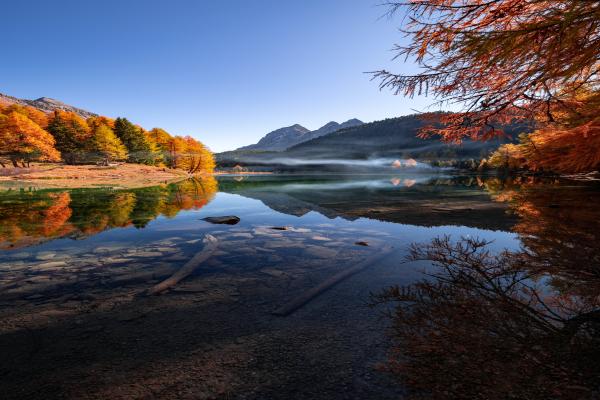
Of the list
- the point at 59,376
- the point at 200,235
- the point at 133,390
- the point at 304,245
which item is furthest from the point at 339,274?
the point at 200,235

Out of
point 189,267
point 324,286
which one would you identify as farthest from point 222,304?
point 189,267

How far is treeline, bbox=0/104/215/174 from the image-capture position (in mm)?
45531

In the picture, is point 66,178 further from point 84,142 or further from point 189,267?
point 189,267

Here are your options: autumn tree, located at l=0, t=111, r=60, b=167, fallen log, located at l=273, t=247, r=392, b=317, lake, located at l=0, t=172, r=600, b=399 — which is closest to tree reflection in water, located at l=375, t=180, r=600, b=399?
lake, located at l=0, t=172, r=600, b=399

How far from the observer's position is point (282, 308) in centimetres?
392

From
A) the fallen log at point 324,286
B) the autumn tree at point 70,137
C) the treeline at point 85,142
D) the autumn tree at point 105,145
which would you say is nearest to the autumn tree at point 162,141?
the treeline at point 85,142

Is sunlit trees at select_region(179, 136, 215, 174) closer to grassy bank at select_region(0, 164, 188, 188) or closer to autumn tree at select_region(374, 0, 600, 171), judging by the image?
grassy bank at select_region(0, 164, 188, 188)

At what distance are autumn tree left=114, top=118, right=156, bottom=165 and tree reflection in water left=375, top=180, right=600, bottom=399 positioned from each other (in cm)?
7681

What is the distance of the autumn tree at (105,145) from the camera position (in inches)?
2266

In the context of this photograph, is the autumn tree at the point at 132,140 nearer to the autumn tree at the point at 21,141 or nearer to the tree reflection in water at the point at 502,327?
the autumn tree at the point at 21,141

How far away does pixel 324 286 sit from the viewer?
4.63 m

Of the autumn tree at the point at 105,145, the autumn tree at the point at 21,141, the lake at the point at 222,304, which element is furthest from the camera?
the autumn tree at the point at 105,145

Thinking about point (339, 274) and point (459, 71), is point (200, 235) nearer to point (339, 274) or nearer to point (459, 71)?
point (339, 274)

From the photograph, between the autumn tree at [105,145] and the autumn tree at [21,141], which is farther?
the autumn tree at [105,145]
